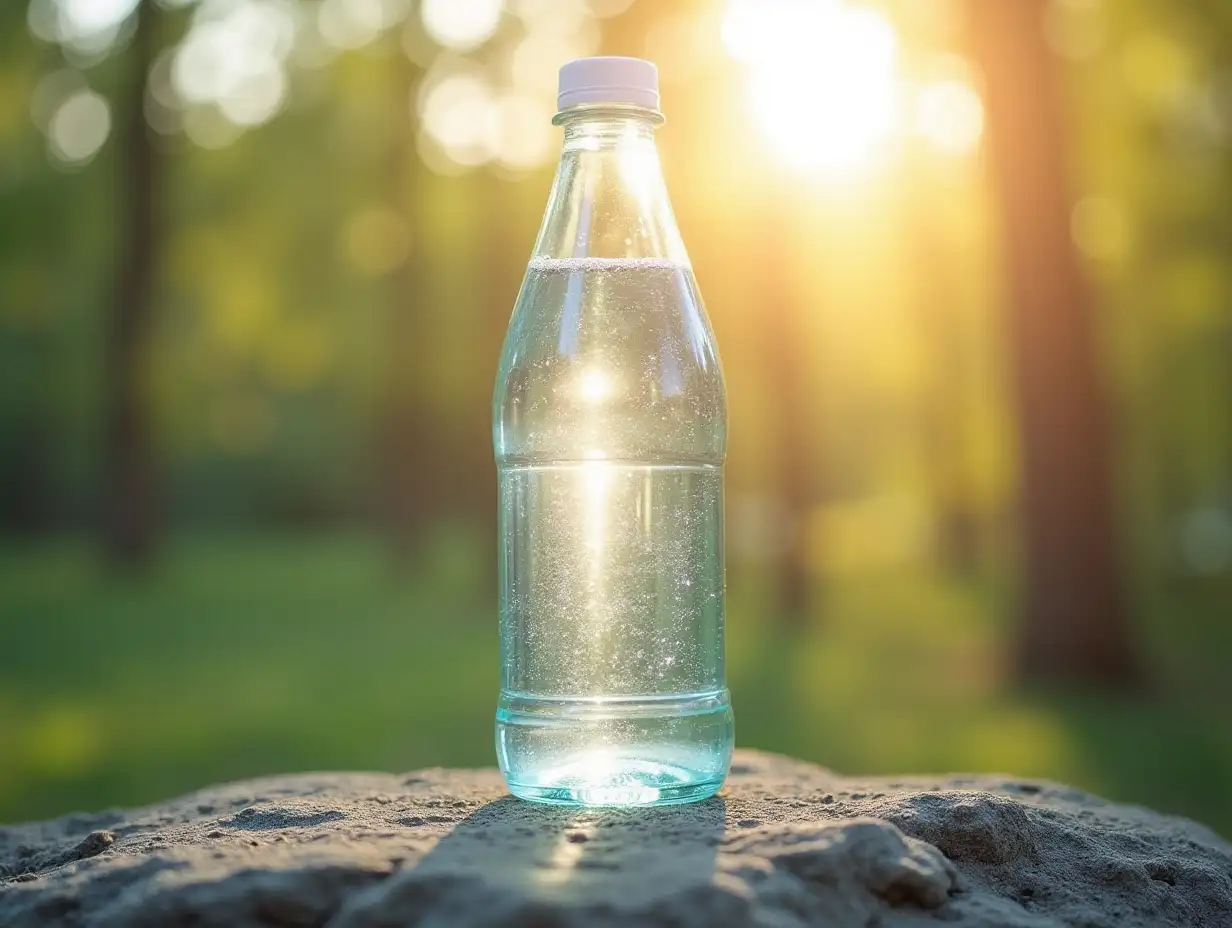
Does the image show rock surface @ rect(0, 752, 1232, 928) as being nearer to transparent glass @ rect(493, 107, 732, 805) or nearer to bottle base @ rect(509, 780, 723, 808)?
bottle base @ rect(509, 780, 723, 808)

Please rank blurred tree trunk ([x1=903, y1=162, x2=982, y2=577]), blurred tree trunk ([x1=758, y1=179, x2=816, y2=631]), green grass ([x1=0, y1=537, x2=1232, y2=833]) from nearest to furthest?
green grass ([x1=0, y1=537, x2=1232, y2=833])
blurred tree trunk ([x1=758, y1=179, x2=816, y2=631])
blurred tree trunk ([x1=903, y1=162, x2=982, y2=577])

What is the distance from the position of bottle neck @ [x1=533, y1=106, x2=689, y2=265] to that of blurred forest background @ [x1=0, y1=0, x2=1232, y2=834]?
516 cm

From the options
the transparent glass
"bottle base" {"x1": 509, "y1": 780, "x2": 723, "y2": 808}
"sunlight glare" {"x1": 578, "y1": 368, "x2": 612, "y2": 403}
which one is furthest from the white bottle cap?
"bottle base" {"x1": 509, "y1": 780, "x2": 723, "y2": 808}

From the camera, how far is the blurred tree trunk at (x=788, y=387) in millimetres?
14539

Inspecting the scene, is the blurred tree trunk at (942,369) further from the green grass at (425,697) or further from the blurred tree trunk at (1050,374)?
the blurred tree trunk at (1050,374)

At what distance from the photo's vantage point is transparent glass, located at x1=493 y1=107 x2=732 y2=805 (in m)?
2.71

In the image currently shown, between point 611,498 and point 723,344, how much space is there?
19396 millimetres

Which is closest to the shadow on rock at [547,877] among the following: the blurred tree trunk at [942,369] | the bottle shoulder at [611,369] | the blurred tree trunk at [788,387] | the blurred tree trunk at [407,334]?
the bottle shoulder at [611,369]

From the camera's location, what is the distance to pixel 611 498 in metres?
2.79

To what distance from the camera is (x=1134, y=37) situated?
12047mm

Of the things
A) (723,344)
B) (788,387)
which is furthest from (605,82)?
(723,344)

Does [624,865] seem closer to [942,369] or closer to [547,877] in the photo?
[547,877]

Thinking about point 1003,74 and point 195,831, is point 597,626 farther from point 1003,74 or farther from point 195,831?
point 1003,74

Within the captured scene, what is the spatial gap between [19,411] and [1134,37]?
82.4 ft
